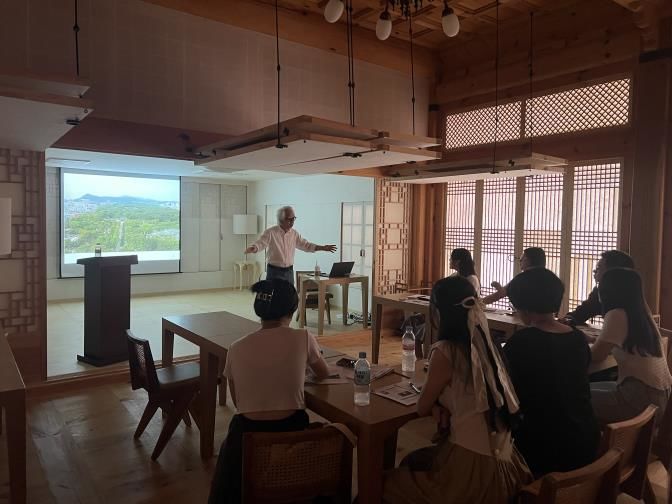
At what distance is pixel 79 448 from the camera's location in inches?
130

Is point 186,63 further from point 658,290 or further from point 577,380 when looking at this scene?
point 658,290

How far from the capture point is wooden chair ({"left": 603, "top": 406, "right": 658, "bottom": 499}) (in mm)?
1874

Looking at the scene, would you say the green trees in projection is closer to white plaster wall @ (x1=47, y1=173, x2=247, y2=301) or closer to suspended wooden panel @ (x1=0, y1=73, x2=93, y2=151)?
white plaster wall @ (x1=47, y1=173, x2=247, y2=301)

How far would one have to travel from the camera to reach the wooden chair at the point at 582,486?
59.1 inches

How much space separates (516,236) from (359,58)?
8.65ft

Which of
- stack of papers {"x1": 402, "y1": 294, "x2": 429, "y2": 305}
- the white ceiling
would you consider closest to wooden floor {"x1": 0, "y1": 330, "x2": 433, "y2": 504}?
stack of papers {"x1": 402, "y1": 294, "x2": 429, "y2": 305}

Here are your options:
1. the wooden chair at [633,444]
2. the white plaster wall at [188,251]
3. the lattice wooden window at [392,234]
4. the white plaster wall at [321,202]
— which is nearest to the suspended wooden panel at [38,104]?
the wooden chair at [633,444]

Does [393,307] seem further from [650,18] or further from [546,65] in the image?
[650,18]

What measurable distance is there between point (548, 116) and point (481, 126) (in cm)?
81

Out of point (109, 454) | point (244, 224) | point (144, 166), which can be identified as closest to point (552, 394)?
point (109, 454)

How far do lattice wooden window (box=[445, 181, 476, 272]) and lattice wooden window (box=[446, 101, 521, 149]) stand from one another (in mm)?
517

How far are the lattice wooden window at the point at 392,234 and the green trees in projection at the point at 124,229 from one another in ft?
17.5

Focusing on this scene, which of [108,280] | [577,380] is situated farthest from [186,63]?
[577,380]

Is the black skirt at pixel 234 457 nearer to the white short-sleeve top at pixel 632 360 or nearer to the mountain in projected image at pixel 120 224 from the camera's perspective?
the white short-sleeve top at pixel 632 360
